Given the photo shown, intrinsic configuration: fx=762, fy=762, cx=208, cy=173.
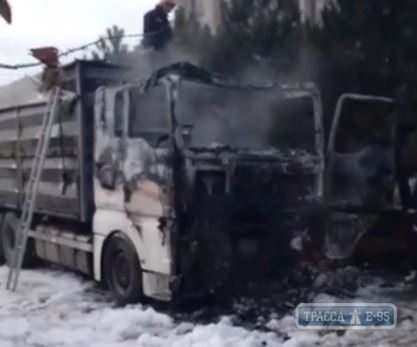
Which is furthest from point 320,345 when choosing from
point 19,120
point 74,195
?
point 19,120

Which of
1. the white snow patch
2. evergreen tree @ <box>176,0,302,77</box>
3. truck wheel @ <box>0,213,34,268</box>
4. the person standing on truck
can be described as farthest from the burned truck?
evergreen tree @ <box>176,0,302,77</box>

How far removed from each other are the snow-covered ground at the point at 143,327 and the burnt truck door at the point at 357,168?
68cm

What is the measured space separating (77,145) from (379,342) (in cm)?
381

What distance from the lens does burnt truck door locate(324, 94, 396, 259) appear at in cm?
802

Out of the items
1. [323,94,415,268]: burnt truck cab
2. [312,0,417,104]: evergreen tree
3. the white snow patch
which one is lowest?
the white snow patch

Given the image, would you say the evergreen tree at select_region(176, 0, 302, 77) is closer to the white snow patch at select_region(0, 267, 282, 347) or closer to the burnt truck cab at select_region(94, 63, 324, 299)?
the burnt truck cab at select_region(94, 63, 324, 299)

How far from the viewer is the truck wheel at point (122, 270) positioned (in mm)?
7285

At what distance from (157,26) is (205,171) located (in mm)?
2909

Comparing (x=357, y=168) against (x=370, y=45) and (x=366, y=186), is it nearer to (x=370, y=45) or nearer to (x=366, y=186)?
(x=366, y=186)

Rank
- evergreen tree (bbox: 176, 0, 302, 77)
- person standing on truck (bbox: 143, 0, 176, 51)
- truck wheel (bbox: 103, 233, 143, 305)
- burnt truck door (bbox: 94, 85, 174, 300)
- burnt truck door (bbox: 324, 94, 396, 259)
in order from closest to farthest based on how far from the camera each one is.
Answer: burnt truck door (bbox: 94, 85, 174, 300)
truck wheel (bbox: 103, 233, 143, 305)
burnt truck door (bbox: 324, 94, 396, 259)
person standing on truck (bbox: 143, 0, 176, 51)
evergreen tree (bbox: 176, 0, 302, 77)

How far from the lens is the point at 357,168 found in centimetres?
827

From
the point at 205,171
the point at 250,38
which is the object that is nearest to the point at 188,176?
the point at 205,171

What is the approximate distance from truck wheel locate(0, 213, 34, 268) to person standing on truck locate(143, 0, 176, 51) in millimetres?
3081

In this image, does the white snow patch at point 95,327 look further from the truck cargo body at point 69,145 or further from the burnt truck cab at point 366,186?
the burnt truck cab at point 366,186
